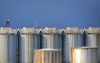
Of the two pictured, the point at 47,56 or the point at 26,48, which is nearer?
the point at 47,56

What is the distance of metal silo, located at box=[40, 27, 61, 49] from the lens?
172 ft

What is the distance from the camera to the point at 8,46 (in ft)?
163

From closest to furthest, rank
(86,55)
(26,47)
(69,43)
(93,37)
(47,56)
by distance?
(47,56) → (86,55) → (26,47) → (69,43) → (93,37)

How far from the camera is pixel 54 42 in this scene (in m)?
52.5

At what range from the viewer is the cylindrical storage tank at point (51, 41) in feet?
172

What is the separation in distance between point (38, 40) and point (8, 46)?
750 cm

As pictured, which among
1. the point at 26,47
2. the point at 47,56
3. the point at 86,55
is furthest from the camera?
the point at 26,47

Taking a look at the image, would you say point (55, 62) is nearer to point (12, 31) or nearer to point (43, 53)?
point (43, 53)

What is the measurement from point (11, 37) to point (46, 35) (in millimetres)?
8720

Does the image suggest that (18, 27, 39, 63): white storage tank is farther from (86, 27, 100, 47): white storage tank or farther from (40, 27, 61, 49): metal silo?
(86, 27, 100, 47): white storage tank

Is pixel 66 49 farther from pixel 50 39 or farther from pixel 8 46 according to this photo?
pixel 8 46

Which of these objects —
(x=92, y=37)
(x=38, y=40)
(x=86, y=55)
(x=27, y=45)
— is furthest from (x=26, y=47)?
(x=92, y=37)

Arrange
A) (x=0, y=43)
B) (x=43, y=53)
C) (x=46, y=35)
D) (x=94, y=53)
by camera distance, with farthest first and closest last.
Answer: (x=46, y=35), (x=0, y=43), (x=94, y=53), (x=43, y=53)

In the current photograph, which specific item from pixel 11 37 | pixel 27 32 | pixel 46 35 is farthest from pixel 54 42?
pixel 11 37
